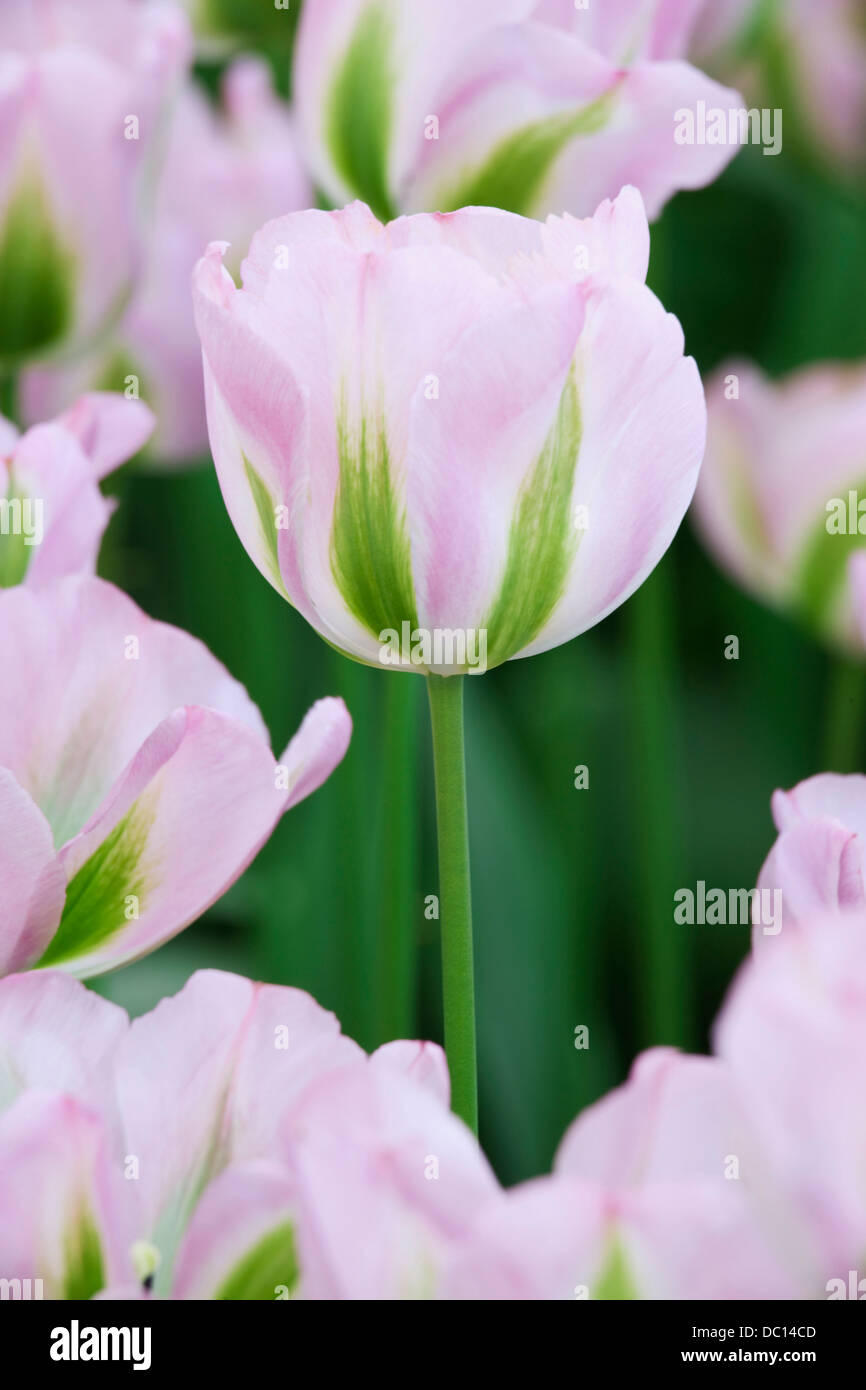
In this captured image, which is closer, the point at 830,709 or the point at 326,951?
the point at 326,951

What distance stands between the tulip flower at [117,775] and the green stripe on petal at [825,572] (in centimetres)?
37

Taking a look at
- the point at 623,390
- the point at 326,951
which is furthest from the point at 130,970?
the point at 623,390

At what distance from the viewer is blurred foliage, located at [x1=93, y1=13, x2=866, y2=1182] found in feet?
2.18

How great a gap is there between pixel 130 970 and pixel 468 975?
0.54m

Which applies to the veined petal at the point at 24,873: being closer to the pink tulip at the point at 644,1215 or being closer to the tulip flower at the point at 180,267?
the pink tulip at the point at 644,1215

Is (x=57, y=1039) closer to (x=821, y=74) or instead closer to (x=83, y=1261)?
(x=83, y=1261)

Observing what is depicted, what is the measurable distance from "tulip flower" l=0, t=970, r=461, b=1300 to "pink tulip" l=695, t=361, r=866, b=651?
418 mm

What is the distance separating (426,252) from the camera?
0.27m

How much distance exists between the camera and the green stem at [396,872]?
0.49 metres

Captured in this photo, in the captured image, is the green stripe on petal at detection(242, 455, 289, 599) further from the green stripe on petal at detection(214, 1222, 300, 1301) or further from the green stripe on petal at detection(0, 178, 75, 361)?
the green stripe on petal at detection(0, 178, 75, 361)

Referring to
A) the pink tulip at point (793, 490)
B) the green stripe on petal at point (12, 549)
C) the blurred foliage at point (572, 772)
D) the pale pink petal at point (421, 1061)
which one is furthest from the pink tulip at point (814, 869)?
the pink tulip at point (793, 490)

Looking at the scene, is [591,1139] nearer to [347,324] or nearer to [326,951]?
[347,324]

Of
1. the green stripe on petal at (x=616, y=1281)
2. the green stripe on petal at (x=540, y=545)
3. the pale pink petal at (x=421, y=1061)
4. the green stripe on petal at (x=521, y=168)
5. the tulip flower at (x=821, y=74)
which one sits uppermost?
the tulip flower at (x=821, y=74)

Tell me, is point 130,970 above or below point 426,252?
below
